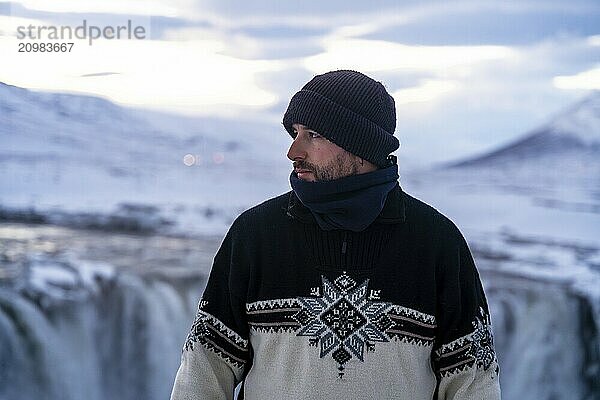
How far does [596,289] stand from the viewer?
8.32 feet

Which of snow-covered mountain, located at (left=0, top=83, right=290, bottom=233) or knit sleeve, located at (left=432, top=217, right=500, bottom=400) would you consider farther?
snow-covered mountain, located at (left=0, top=83, right=290, bottom=233)

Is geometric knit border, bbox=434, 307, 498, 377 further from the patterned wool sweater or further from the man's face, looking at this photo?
the man's face

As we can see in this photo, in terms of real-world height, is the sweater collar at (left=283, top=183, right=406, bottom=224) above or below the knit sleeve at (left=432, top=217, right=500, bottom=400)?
above

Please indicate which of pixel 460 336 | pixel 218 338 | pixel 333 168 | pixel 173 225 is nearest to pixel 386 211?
pixel 333 168

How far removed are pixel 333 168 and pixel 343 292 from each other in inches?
9.2

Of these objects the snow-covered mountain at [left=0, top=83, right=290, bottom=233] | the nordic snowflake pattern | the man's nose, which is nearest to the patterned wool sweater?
the nordic snowflake pattern

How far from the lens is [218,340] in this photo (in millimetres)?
1610

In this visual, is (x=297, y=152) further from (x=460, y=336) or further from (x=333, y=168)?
(x=460, y=336)

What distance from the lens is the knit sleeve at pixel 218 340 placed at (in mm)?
1601

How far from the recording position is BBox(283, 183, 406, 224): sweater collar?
1.63m

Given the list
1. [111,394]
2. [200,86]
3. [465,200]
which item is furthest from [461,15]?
[111,394]

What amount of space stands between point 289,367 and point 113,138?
1.25 meters

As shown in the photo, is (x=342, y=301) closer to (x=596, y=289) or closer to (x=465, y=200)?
(x=465, y=200)

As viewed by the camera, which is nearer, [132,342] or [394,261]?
[394,261]
